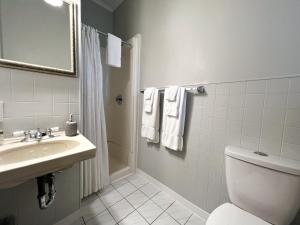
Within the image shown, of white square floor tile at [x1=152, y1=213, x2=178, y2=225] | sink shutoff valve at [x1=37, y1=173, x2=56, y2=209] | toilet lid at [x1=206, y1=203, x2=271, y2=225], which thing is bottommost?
white square floor tile at [x1=152, y1=213, x2=178, y2=225]

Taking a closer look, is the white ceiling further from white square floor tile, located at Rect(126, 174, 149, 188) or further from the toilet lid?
the toilet lid

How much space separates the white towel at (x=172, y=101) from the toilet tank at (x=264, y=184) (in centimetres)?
58

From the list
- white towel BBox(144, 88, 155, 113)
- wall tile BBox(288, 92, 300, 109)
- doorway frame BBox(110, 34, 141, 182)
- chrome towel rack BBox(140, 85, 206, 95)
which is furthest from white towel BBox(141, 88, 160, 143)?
wall tile BBox(288, 92, 300, 109)

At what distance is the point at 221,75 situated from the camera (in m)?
1.14

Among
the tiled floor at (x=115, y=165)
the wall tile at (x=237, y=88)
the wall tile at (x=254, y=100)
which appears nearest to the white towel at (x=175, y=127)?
the wall tile at (x=237, y=88)

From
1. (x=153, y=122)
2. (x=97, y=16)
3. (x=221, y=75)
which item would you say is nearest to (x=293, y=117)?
(x=221, y=75)

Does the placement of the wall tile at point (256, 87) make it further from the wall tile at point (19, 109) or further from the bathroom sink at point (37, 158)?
the wall tile at point (19, 109)

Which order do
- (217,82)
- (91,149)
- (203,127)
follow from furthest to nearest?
1. (203,127)
2. (217,82)
3. (91,149)

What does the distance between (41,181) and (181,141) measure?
1.17 m

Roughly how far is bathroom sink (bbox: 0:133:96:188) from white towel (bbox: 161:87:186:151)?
0.82 metres

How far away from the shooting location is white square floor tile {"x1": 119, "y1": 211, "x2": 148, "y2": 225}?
1250 mm

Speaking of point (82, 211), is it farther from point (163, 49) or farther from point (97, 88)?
point (163, 49)

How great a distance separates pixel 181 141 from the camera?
1.41m

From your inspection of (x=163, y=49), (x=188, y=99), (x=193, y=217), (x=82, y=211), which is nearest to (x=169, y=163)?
(x=193, y=217)
